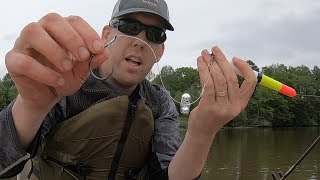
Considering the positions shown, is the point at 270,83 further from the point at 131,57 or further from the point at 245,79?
the point at 131,57

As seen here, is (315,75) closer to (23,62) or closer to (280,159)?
(280,159)

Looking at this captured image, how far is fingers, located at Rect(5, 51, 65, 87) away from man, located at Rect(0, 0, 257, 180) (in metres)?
0.08

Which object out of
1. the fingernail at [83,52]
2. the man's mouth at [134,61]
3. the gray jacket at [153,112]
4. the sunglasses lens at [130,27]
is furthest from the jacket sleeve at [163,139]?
the fingernail at [83,52]

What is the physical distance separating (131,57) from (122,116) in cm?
43

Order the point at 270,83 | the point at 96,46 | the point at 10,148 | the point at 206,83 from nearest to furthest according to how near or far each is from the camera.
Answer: the point at 96,46, the point at 206,83, the point at 10,148, the point at 270,83

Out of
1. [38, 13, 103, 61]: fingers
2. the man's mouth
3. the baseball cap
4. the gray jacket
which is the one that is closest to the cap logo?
the baseball cap

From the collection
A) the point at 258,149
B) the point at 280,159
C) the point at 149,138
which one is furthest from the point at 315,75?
the point at 149,138

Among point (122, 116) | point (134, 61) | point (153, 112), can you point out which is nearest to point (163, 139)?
point (153, 112)

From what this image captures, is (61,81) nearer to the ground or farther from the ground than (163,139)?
farther from the ground

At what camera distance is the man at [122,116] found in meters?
1.88

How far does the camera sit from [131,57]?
2.60m

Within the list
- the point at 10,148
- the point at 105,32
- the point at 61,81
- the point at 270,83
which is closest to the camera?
the point at 61,81

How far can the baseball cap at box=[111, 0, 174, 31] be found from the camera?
2662 mm

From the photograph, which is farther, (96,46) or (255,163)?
(255,163)
